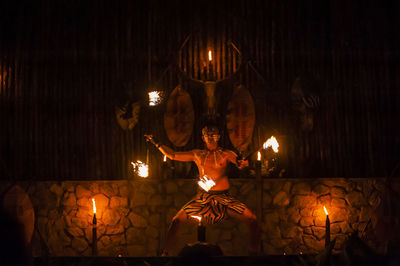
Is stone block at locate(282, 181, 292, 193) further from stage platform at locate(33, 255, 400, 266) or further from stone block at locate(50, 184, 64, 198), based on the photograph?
stone block at locate(50, 184, 64, 198)

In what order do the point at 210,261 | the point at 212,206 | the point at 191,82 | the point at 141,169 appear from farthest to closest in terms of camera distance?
the point at 191,82, the point at 141,169, the point at 212,206, the point at 210,261

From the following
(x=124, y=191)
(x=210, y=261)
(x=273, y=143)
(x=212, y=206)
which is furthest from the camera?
(x=124, y=191)

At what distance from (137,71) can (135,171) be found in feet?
7.22

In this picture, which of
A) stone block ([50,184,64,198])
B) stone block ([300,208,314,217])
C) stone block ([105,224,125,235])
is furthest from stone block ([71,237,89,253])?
stone block ([300,208,314,217])

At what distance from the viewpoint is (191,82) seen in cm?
809

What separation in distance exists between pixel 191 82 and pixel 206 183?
238 cm

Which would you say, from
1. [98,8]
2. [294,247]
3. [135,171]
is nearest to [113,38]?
[98,8]

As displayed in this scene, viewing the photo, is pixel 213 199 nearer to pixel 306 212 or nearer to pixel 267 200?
pixel 267 200

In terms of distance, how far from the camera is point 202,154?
7.17 m

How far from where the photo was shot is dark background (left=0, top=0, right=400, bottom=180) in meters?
8.01

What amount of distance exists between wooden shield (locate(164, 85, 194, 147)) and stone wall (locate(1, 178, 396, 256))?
947mm

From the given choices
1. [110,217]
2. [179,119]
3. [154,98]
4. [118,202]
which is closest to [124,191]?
[118,202]

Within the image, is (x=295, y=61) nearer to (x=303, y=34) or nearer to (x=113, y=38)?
(x=303, y=34)

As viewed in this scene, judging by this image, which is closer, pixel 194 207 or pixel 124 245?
pixel 194 207
